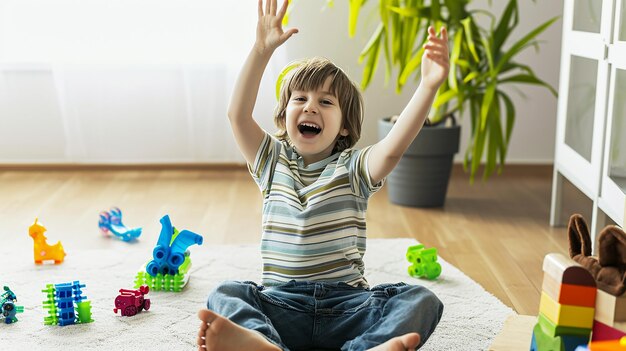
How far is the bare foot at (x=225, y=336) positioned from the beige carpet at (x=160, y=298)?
31 centimetres

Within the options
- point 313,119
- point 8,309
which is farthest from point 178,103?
point 313,119

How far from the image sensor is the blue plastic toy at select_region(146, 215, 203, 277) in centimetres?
197

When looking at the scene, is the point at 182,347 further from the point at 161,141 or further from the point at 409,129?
the point at 161,141

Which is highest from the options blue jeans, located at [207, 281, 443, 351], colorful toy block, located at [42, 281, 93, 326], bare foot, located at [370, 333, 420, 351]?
bare foot, located at [370, 333, 420, 351]

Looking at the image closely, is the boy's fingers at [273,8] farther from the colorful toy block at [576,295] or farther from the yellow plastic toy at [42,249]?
the yellow plastic toy at [42,249]

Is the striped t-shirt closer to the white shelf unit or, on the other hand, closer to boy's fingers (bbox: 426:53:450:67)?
boy's fingers (bbox: 426:53:450:67)

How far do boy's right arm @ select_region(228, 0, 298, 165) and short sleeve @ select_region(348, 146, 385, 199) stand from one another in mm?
205

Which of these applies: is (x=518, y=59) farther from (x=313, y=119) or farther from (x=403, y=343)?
(x=403, y=343)

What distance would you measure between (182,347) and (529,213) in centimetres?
165

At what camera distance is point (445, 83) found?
2.93 m

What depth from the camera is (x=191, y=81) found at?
3445mm

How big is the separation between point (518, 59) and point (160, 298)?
Answer: 208 centimetres

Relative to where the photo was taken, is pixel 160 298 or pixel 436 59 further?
pixel 160 298

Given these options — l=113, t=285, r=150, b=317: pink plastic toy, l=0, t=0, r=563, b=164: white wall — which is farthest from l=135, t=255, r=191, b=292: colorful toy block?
l=0, t=0, r=563, b=164: white wall
